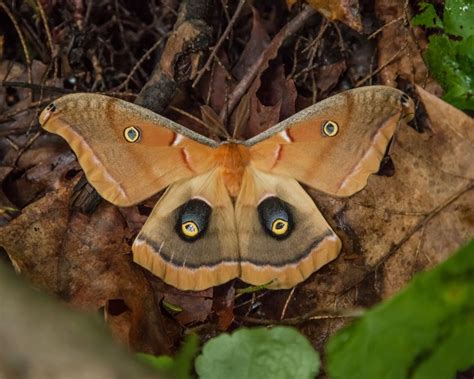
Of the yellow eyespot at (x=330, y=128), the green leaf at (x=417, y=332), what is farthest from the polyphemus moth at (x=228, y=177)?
the green leaf at (x=417, y=332)

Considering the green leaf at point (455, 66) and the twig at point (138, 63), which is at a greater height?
the green leaf at point (455, 66)

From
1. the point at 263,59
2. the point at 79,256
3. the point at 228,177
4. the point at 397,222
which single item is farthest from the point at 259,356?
the point at 263,59

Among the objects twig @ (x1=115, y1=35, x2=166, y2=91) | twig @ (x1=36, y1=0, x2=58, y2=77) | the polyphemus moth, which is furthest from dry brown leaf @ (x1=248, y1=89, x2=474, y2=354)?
twig @ (x1=36, y1=0, x2=58, y2=77)

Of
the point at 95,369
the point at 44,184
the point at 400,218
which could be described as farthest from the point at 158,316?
the point at 95,369

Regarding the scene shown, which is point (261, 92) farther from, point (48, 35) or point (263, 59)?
point (48, 35)

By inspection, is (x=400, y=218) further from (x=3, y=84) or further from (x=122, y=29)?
(x=3, y=84)

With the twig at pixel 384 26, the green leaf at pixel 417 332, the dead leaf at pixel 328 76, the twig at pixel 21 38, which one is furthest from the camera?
the twig at pixel 21 38

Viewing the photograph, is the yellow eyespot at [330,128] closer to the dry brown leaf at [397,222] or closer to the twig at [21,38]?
the dry brown leaf at [397,222]
